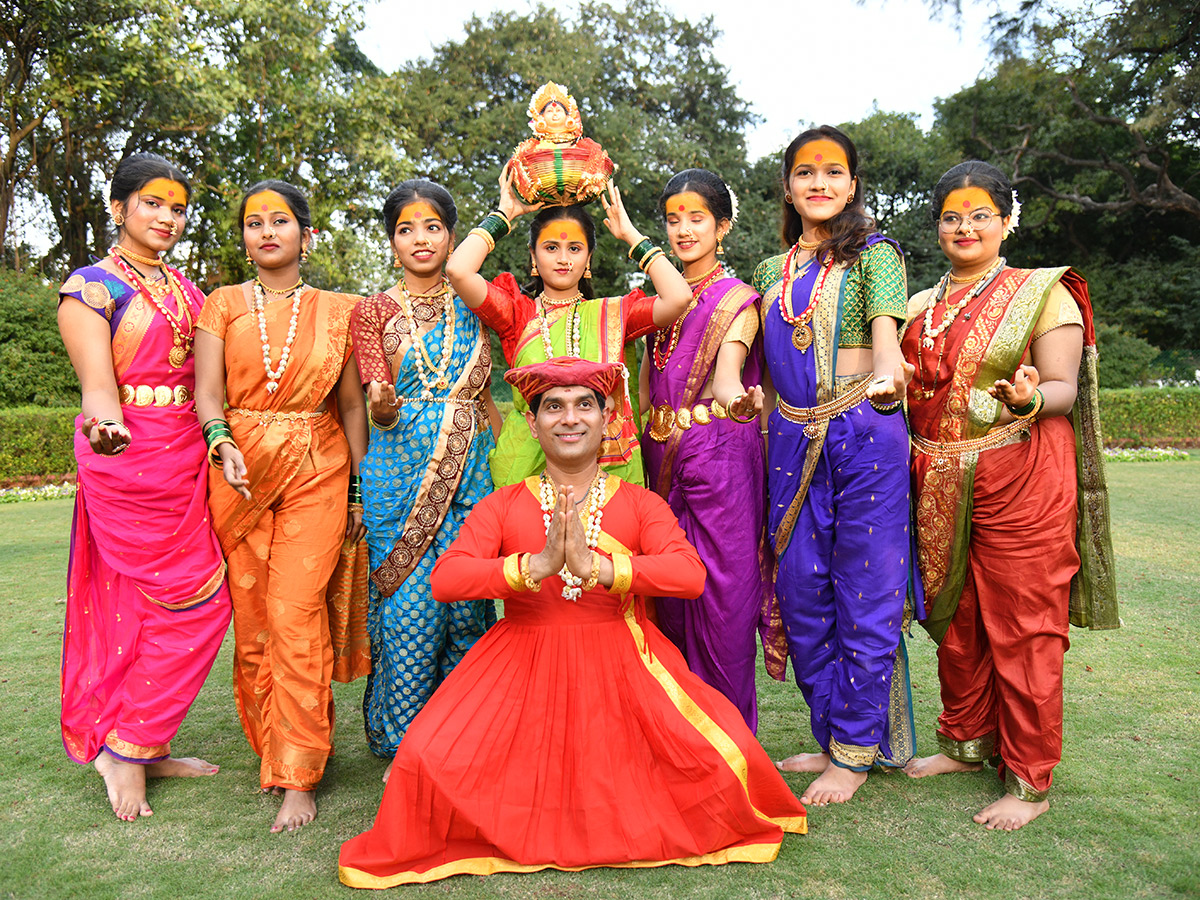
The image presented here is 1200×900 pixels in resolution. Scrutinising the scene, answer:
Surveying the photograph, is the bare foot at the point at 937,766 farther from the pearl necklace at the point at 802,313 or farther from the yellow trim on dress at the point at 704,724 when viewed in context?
the pearl necklace at the point at 802,313

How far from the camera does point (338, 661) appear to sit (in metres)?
3.88

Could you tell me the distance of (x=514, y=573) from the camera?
2.84 m

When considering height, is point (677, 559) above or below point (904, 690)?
above

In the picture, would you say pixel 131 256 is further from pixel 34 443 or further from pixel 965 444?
pixel 34 443

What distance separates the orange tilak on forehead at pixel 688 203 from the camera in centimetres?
369

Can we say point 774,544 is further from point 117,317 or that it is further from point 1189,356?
point 1189,356

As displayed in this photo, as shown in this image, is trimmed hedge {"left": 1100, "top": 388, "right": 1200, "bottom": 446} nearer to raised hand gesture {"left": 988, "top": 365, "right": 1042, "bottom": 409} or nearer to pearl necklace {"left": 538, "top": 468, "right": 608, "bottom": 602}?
raised hand gesture {"left": 988, "top": 365, "right": 1042, "bottom": 409}

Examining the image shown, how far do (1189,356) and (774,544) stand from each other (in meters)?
21.9

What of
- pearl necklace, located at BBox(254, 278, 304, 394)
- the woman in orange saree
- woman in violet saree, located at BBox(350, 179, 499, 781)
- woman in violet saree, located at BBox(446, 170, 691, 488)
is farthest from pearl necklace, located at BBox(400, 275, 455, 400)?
pearl necklace, located at BBox(254, 278, 304, 394)

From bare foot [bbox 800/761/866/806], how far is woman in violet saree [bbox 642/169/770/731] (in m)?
0.39

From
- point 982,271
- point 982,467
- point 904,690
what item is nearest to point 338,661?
point 904,690

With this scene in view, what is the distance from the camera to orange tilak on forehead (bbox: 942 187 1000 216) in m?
3.55

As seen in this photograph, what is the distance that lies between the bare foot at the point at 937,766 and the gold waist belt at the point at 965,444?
1243 mm

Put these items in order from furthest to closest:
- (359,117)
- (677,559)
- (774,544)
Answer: (359,117)
(774,544)
(677,559)
